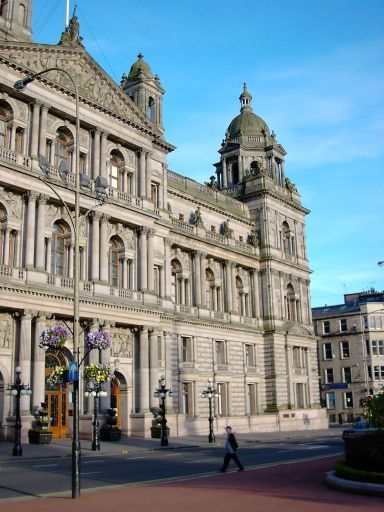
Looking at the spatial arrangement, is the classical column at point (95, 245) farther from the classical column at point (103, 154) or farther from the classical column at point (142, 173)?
the classical column at point (142, 173)

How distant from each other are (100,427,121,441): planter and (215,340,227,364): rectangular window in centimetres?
1863

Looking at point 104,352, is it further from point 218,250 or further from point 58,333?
point 218,250

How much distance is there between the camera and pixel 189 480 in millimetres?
20625

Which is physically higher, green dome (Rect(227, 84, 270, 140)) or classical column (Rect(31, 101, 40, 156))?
green dome (Rect(227, 84, 270, 140))

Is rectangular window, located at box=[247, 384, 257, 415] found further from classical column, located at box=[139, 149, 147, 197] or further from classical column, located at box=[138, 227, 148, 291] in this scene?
classical column, located at box=[139, 149, 147, 197]

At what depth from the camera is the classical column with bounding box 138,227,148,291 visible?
45.9 m

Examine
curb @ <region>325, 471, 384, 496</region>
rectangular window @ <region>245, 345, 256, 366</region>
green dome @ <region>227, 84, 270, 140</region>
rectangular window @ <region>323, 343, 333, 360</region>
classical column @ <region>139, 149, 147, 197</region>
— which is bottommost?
curb @ <region>325, 471, 384, 496</region>

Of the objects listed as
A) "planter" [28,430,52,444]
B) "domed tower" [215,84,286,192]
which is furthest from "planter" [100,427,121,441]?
"domed tower" [215,84,286,192]

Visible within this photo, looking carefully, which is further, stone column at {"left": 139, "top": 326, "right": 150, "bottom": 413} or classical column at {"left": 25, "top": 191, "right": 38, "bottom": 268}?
stone column at {"left": 139, "top": 326, "right": 150, "bottom": 413}

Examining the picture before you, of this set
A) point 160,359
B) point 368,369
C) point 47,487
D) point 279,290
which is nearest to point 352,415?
point 368,369

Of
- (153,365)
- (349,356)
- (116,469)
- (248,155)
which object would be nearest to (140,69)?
(248,155)

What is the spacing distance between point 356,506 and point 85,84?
120ft

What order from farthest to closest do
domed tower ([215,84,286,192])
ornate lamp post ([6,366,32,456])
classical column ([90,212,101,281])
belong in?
domed tower ([215,84,286,192])
classical column ([90,212,101,281])
ornate lamp post ([6,366,32,456])

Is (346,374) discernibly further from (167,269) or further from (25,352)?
(25,352)
